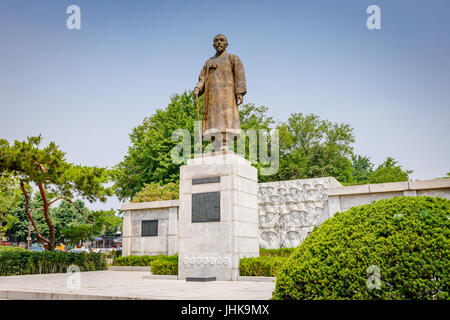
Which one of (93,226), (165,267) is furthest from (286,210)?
(93,226)

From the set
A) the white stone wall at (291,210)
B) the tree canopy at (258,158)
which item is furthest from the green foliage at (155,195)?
the white stone wall at (291,210)

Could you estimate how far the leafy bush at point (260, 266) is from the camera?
31.3 ft

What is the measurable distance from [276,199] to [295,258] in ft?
35.4

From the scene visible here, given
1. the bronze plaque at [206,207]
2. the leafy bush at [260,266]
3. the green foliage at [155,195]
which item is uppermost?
the green foliage at [155,195]

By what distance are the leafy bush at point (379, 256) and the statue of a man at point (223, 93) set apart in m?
6.87

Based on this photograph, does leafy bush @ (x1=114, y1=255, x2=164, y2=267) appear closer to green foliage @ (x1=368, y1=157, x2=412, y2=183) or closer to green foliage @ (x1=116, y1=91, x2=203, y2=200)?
green foliage @ (x1=116, y1=91, x2=203, y2=200)

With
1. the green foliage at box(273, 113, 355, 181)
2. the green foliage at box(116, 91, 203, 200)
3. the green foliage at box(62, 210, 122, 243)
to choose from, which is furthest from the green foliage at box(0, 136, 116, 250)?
the green foliage at box(273, 113, 355, 181)

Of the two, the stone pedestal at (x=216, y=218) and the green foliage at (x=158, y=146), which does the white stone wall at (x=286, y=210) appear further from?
the green foliage at (x=158, y=146)

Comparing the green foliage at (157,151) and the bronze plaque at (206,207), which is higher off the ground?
the green foliage at (157,151)

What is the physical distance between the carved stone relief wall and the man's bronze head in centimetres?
605

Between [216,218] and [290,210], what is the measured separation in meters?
5.31

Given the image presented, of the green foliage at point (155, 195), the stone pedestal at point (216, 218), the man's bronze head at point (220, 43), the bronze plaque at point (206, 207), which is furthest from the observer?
the green foliage at point (155, 195)
